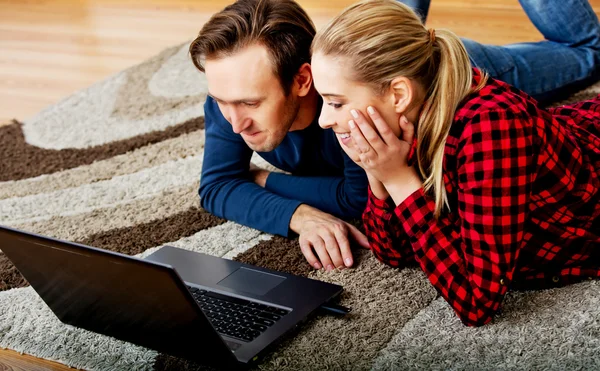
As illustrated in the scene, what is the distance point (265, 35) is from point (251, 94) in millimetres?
121

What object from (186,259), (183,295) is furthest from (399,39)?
(186,259)

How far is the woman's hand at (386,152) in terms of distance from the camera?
1230mm

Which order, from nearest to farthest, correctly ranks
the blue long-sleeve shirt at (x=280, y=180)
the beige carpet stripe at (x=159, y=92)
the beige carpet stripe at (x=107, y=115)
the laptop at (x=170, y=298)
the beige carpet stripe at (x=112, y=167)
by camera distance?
the laptop at (x=170, y=298) < the blue long-sleeve shirt at (x=280, y=180) < the beige carpet stripe at (x=112, y=167) < the beige carpet stripe at (x=107, y=115) < the beige carpet stripe at (x=159, y=92)

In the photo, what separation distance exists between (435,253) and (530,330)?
0.19 meters

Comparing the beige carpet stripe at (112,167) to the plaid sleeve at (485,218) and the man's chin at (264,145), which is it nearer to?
the man's chin at (264,145)

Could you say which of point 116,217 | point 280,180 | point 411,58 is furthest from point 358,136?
point 116,217

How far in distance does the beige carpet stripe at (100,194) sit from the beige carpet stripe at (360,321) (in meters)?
0.61

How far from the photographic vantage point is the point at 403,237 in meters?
1.41

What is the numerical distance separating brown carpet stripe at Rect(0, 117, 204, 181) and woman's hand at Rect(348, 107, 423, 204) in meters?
1.06

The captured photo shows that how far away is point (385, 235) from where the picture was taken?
141cm

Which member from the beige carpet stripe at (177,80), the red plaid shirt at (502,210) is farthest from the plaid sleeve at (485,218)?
the beige carpet stripe at (177,80)

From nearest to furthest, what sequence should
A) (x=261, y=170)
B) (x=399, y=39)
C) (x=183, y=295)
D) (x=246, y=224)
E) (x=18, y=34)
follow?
(x=183, y=295) → (x=399, y=39) → (x=246, y=224) → (x=261, y=170) → (x=18, y=34)

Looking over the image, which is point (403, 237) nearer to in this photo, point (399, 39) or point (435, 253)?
point (435, 253)

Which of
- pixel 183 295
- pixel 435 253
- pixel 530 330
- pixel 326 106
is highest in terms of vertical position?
pixel 326 106
